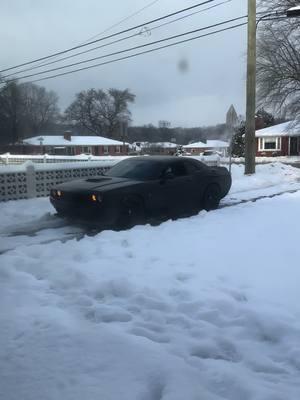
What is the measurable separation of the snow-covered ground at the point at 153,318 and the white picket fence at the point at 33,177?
5.14 m

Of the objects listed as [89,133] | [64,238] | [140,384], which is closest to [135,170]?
[64,238]

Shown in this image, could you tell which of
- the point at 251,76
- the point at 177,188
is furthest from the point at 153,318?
the point at 251,76

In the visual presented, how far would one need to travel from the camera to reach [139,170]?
32.0 feet

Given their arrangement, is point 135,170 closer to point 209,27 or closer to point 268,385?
point 268,385

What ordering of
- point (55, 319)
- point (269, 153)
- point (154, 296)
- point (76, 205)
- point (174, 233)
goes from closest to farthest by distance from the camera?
point (55, 319)
point (154, 296)
point (174, 233)
point (76, 205)
point (269, 153)

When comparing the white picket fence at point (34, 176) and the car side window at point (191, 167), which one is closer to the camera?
the car side window at point (191, 167)

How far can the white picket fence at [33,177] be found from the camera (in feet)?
39.6

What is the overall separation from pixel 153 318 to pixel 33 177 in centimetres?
933

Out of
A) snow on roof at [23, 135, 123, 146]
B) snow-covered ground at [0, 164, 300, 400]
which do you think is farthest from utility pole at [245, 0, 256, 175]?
snow on roof at [23, 135, 123, 146]

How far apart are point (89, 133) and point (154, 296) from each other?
3974 inches

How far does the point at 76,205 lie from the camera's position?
→ 8.71m

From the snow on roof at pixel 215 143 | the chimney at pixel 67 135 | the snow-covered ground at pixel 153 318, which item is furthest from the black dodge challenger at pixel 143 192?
the snow on roof at pixel 215 143

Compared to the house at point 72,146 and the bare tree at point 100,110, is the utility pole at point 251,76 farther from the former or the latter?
the bare tree at point 100,110

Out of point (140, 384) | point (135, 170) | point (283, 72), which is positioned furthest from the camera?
point (283, 72)
